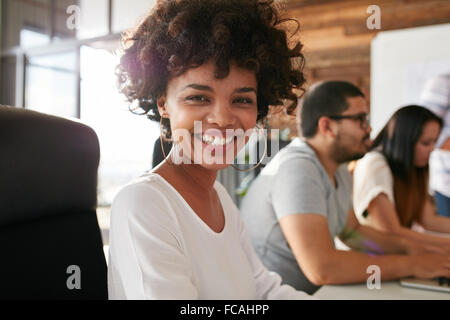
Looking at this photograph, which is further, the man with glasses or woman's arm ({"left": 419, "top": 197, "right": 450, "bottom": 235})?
woman's arm ({"left": 419, "top": 197, "right": 450, "bottom": 235})

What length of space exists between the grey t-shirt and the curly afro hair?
41 cm

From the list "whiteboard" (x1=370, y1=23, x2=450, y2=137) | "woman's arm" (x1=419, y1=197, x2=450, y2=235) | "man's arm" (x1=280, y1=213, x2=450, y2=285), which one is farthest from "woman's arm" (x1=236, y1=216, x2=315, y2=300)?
"whiteboard" (x1=370, y1=23, x2=450, y2=137)

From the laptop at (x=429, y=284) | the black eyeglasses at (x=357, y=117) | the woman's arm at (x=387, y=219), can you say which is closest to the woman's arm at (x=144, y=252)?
the laptop at (x=429, y=284)

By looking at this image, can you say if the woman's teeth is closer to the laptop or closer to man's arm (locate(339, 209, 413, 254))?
the laptop

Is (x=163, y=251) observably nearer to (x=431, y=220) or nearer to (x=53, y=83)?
(x=431, y=220)

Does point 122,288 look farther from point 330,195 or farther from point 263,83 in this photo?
point 330,195

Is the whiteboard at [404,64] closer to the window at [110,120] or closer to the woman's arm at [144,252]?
the window at [110,120]

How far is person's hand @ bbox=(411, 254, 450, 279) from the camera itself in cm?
90

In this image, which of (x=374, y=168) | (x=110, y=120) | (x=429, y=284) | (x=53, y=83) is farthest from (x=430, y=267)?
(x=53, y=83)

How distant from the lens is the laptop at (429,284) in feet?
2.77

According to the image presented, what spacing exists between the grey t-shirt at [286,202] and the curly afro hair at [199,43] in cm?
41

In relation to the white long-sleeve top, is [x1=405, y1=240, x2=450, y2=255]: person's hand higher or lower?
lower
